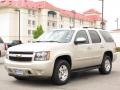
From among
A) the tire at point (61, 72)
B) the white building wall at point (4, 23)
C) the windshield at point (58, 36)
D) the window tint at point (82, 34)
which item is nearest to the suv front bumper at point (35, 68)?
the tire at point (61, 72)

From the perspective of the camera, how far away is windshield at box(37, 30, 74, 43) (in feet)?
35.9

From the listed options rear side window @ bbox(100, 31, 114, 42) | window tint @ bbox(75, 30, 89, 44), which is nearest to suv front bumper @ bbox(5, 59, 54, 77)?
window tint @ bbox(75, 30, 89, 44)

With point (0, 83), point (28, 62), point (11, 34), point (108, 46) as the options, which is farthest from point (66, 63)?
point (11, 34)

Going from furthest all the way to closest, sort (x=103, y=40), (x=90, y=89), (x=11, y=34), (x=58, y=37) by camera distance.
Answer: (x=11, y=34) → (x=103, y=40) → (x=58, y=37) → (x=90, y=89)

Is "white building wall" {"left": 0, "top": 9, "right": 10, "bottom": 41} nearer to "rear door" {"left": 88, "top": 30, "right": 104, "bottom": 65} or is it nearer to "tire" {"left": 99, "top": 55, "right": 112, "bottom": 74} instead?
"tire" {"left": 99, "top": 55, "right": 112, "bottom": 74}

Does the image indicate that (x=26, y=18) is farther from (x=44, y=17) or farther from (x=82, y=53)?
(x=82, y=53)

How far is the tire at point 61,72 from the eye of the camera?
32.9 feet

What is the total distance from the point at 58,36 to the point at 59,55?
125 centimetres

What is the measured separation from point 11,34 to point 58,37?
74.5 m

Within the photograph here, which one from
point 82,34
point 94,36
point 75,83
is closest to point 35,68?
point 75,83

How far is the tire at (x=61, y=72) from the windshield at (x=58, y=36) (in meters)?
0.86

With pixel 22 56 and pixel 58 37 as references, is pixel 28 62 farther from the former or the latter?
pixel 58 37

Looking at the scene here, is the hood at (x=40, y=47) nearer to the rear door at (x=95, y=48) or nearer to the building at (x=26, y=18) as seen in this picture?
the rear door at (x=95, y=48)

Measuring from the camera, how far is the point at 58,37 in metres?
11.2
